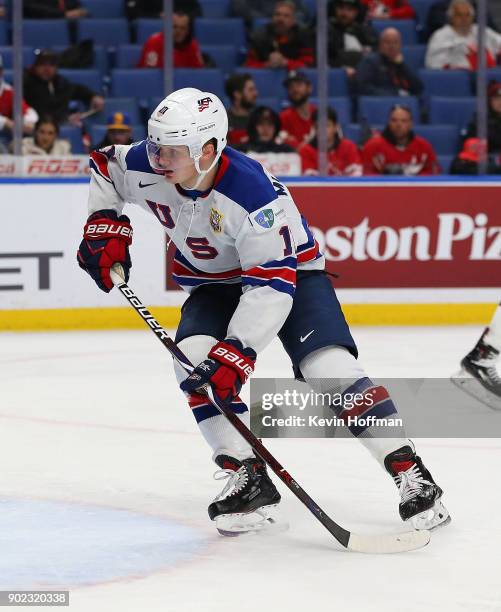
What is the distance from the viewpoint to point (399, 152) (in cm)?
770

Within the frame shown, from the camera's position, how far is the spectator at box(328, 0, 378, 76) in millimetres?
7984

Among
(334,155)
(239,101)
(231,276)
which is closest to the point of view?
(231,276)

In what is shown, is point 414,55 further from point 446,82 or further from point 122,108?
point 122,108

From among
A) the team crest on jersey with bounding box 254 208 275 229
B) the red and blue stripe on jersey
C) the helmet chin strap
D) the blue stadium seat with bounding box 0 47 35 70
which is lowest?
the blue stadium seat with bounding box 0 47 35 70

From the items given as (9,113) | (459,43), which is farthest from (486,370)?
(459,43)

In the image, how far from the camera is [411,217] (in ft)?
25.0

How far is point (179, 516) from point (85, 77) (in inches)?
177

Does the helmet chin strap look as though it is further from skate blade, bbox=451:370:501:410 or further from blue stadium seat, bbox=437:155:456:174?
blue stadium seat, bbox=437:155:456:174

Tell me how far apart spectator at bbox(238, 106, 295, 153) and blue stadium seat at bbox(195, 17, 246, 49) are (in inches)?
37.0

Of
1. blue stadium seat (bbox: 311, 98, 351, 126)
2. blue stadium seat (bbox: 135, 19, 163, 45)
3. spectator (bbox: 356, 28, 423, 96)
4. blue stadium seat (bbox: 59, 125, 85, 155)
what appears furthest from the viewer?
spectator (bbox: 356, 28, 423, 96)

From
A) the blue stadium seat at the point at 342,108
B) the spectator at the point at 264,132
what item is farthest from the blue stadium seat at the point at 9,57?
the blue stadium seat at the point at 342,108

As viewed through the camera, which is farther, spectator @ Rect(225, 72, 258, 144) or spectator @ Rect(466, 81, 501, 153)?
spectator @ Rect(466, 81, 501, 153)

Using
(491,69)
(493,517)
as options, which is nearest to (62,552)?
(493,517)

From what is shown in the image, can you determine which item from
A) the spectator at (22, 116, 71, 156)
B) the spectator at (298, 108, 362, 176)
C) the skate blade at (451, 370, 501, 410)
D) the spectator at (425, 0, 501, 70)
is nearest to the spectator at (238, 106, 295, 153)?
the spectator at (298, 108, 362, 176)
